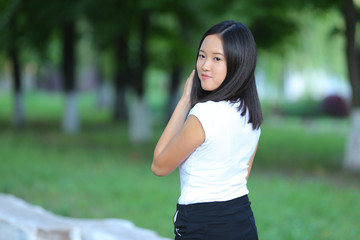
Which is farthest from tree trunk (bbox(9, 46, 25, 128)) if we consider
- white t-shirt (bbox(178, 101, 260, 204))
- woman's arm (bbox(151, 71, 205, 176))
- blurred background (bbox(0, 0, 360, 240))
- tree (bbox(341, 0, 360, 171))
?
white t-shirt (bbox(178, 101, 260, 204))

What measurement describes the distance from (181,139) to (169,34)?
50.2ft

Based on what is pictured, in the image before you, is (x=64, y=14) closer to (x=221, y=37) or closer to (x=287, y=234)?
(x=287, y=234)

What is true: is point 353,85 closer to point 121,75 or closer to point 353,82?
point 353,82

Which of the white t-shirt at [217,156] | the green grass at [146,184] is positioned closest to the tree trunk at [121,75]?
the green grass at [146,184]

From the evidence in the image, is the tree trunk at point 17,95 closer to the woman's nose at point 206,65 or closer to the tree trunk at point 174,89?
the tree trunk at point 174,89

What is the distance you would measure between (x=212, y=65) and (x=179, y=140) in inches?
14.2

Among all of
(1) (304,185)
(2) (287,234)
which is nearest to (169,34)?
(1) (304,185)

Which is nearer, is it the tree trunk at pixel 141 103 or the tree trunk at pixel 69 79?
the tree trunk at pixel 141 103

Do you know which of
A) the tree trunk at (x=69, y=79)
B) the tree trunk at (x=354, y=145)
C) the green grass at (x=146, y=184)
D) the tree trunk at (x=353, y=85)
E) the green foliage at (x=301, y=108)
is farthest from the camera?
the green foliage at (x=301, y=108)

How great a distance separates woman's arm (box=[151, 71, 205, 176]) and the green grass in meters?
3.70

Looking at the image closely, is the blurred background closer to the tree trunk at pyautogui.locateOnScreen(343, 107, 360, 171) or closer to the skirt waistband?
the tree trunk at pyautogui.locateOnScreen(343, 107, 360, 171)

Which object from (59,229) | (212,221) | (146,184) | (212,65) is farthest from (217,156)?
(146,184)

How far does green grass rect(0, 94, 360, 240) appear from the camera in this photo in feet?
21.5

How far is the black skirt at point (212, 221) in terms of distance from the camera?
214cm
